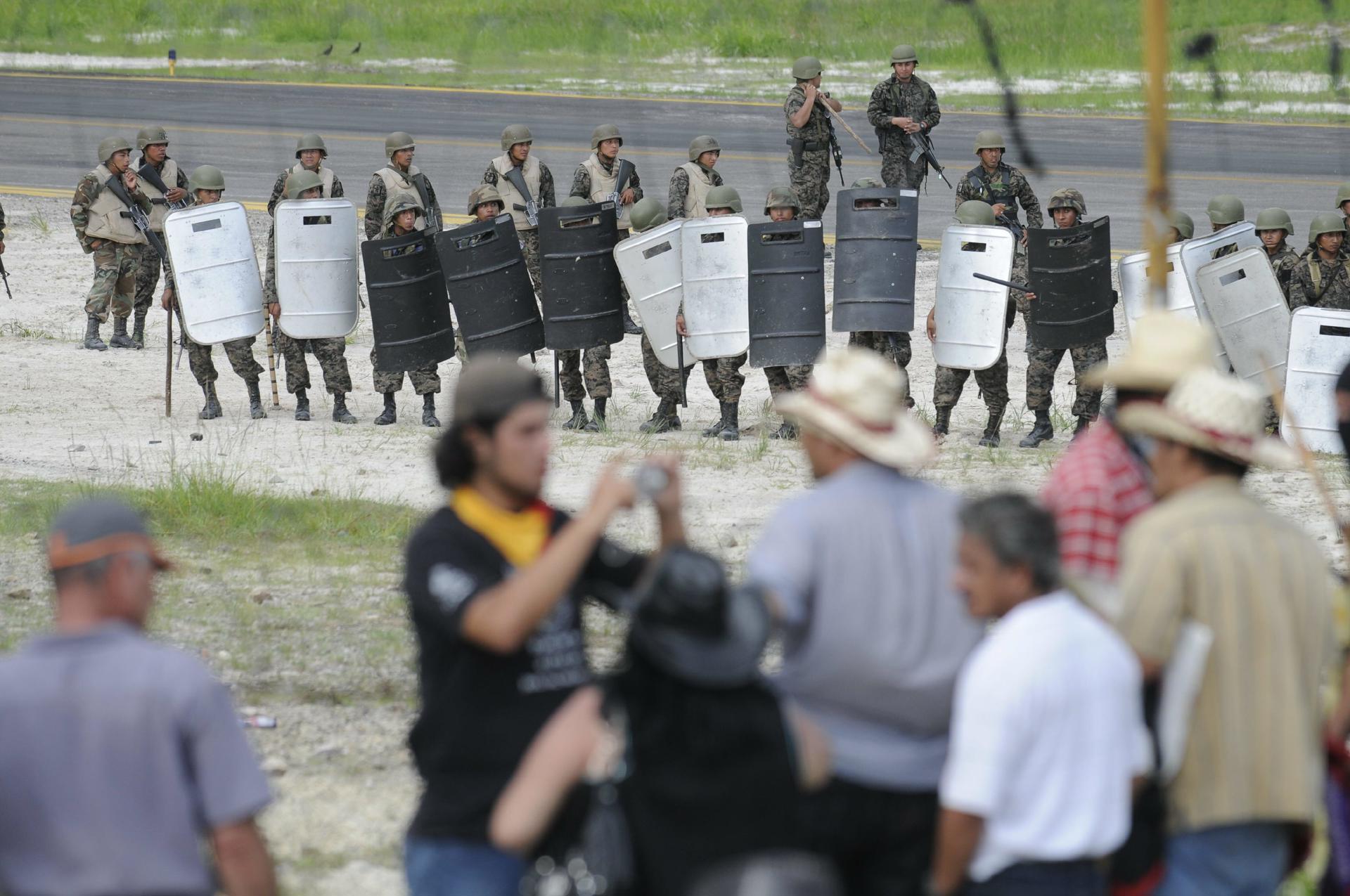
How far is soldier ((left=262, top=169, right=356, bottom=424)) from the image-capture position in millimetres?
11625

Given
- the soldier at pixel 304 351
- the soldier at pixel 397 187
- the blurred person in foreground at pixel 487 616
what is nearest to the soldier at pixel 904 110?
the soldier at pixel 397 187

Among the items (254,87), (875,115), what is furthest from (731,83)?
(875,115)

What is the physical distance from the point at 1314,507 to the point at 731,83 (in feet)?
69.1

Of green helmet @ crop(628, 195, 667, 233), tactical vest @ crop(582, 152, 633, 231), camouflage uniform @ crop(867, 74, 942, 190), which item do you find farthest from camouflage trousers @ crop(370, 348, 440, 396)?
camouflage uniform @ crop(867, 74, 942, 190)

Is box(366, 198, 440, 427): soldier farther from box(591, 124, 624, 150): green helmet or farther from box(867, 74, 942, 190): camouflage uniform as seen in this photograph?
box(867, 74, 942, 190): camouflage uniform

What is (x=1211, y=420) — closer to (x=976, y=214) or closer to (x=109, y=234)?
(x=976, y=214)

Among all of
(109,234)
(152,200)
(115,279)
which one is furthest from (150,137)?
(115,279)

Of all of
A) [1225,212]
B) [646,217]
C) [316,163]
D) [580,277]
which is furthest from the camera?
[316,163]

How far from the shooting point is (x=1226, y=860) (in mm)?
3094

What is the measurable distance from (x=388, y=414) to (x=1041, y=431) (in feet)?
14.0

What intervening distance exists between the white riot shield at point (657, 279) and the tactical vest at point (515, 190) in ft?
9.91

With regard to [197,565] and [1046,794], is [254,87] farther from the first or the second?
[1046,794]

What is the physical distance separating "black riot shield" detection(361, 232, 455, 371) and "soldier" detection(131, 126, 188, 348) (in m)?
3.80

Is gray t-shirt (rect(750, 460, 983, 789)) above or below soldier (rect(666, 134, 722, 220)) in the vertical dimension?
below
